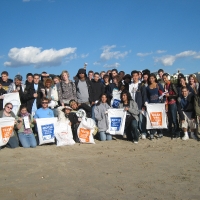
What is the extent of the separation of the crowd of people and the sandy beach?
2.38ft

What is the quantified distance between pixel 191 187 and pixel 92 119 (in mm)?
4531

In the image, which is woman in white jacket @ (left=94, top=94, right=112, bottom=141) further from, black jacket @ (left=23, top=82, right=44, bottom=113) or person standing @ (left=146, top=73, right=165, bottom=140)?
black jacket @ (left=23, top=82, right=44, bottom=113)

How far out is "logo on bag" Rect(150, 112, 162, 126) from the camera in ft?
27.9

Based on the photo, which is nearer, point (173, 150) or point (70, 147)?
point (173, 150)

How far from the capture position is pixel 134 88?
8719 mm

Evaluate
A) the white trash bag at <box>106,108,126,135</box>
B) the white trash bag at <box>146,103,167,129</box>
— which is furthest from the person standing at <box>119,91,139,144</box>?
the white trash bag at <box>146,103,167,129</box>

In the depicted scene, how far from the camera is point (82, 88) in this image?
348 inches

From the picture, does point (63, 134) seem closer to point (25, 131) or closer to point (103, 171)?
point (25, 131)

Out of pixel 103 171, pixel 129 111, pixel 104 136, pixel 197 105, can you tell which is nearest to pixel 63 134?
pixel 104 136

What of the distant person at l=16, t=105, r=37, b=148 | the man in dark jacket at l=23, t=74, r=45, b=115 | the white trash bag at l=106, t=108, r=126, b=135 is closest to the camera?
the distant person at l=16, t=105, r=37, b=148

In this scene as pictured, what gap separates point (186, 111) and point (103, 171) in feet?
14.0

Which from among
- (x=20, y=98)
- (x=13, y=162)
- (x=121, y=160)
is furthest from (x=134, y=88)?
(x=13, y=162)

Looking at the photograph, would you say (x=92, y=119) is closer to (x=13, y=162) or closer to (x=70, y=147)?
(x=70, y=147)

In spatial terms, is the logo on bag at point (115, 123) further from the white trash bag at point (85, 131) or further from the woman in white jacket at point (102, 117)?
the white trash bag at point (85, 131)
